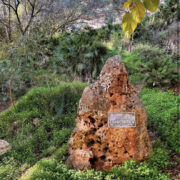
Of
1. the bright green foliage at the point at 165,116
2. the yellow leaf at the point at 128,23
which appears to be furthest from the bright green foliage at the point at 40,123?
the yellow leaf at the point at 128,23

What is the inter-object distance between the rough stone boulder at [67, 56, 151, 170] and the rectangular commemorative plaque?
57mm

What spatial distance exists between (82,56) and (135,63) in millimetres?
3100

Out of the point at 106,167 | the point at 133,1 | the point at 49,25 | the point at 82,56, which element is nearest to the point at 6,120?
the point at 106,167

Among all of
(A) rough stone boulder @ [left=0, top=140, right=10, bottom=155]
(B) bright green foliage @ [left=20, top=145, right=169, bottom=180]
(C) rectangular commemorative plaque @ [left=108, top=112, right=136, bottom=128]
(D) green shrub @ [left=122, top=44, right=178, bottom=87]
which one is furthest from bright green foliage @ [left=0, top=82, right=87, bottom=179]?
(D) green shrub @ [left=122, top=44, right=178, bottom=87]

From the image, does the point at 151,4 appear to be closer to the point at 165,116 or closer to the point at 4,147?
the point at 165,116

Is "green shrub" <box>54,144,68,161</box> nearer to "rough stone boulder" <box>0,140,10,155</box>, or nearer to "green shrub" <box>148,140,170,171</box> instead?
"rough stone boulder" <box>0,140,10,155</box>

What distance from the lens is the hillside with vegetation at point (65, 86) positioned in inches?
140

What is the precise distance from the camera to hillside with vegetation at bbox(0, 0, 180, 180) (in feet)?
11.7

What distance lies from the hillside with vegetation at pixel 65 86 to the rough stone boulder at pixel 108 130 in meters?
0.25

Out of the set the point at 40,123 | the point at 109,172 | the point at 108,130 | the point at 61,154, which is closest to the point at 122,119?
the point at 108,130

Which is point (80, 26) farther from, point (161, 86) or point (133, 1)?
point (133, 1)

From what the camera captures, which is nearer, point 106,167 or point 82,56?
point 106,167

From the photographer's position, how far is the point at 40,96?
23.1 feet

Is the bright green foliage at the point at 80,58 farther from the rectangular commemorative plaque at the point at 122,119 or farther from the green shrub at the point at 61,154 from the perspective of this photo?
the rectangular commemorative plaque at the point at 122,119
